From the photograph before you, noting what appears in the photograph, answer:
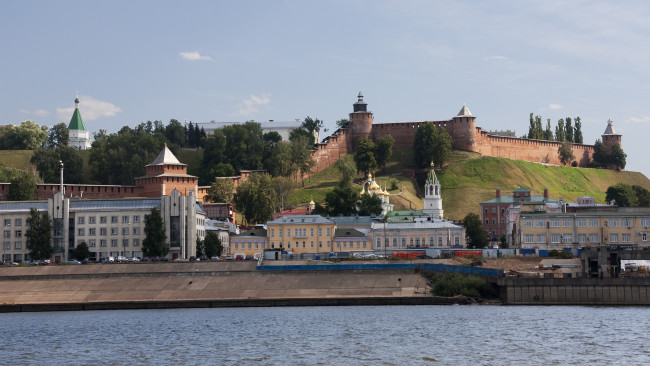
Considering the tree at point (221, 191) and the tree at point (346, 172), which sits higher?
the tree at point (346, 172)

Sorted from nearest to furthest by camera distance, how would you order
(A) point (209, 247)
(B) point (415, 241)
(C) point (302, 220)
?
1. (A) point (209, 247)
2. (C) point (302, 220)
3. (B) point (415, 241)

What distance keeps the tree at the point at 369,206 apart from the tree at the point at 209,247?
2594cm

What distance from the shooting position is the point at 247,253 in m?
115

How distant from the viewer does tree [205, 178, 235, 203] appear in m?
148

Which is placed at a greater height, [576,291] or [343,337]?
[576,291]

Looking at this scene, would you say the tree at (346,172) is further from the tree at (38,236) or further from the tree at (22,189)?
the tree at (38,236)

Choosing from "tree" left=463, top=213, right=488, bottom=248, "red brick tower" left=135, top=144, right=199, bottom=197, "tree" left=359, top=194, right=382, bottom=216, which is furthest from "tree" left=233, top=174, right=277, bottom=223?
"tree" left=463, top=213, right=488, bottom=248

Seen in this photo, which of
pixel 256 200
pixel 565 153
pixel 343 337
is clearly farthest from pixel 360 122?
pixel 343 337

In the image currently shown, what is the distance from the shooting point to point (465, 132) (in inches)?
7146

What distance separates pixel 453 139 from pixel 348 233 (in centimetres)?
7066

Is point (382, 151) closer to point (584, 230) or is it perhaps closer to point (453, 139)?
point (453, 139)

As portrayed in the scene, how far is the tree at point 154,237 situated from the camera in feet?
349

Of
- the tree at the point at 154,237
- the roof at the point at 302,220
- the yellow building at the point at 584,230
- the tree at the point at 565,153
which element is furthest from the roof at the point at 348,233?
the tree at the point at 565,153

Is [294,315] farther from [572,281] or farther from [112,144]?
[112,144]
